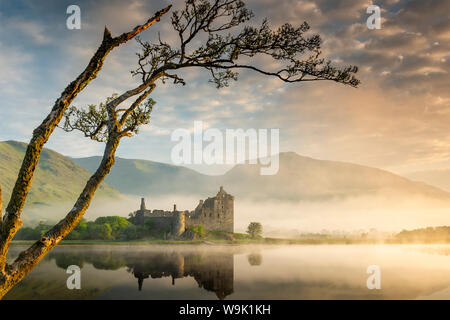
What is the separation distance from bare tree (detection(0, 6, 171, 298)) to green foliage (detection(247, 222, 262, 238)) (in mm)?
85768

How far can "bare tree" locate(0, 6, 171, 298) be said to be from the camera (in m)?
7.25

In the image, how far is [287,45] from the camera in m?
11.6

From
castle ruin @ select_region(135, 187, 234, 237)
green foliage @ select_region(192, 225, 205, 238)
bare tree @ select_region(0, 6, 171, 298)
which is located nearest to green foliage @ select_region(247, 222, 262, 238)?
castle ruin @ select_region(135, 187, 234, 237)

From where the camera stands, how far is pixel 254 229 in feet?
303

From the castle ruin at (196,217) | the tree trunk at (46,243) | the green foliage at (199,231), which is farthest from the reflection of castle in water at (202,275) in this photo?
the green foliage at (199,231)

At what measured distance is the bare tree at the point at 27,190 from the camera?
23.8 feet

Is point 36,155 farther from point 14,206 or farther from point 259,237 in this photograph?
point 259,237

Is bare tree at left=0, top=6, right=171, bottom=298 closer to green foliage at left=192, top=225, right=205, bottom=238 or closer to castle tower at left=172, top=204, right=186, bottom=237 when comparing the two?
castle tower at left=172, top=204, right=186, bottom=237

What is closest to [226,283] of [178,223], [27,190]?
[27,190]

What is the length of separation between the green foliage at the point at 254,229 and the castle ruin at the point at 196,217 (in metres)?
8.69

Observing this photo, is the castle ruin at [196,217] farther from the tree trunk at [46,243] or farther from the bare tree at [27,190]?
the bare tree at [27,190]

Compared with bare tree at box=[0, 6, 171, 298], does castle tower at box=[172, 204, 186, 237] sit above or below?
below
